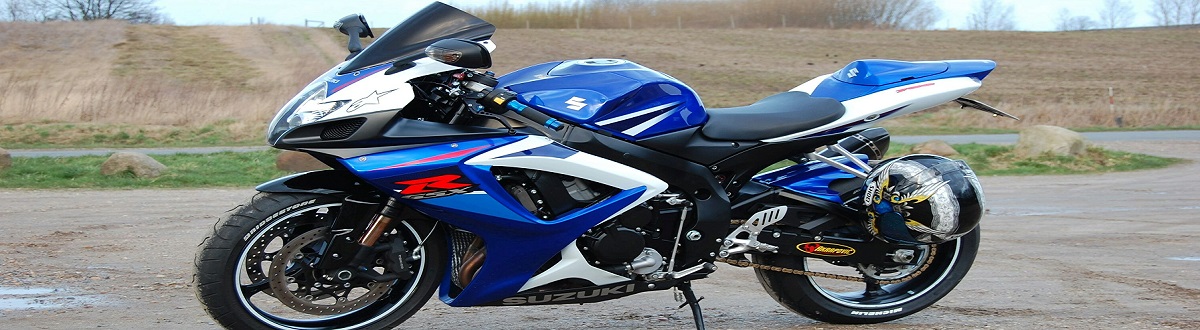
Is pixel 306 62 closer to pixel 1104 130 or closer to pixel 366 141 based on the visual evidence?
pixel 1104 130

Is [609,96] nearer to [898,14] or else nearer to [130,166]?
[130,166]

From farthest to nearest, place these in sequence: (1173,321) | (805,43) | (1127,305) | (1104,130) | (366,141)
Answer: (805,43)
(1104,130)
(1127,305)
(1173,321)
(366,141)

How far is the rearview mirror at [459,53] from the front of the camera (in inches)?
153

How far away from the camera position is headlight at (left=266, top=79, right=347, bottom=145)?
12.7 ft

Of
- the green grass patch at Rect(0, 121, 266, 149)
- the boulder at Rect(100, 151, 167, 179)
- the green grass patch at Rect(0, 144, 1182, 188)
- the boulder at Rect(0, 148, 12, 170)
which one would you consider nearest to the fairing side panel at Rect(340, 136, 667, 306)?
the green grass patch at Rect(0, 144, 1182, 188)

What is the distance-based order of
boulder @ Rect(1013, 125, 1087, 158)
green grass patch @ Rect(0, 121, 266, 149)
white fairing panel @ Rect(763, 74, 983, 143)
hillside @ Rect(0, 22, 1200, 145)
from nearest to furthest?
white fairing panel @ Rect(763, 74, 983, 143), boulder @ Rect(1013, 125, 1087, 158), green grass patch @ Rect(0, 121, 266, 149), hillside @ Rect(0, 22, 1200, 145)

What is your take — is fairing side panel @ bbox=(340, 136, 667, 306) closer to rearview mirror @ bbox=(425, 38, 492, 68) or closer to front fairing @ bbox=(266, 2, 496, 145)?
front fairing @ bbox=(266, 2, 496, 145)

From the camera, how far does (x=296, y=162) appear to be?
44.8ft

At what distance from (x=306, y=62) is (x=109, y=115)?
19784 mm

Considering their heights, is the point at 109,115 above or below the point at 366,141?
below

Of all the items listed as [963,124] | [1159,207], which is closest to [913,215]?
[1159,207]

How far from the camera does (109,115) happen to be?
24594mm

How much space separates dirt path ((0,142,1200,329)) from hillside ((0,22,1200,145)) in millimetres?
13844

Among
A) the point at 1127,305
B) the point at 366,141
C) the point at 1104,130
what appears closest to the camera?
the point at 366,141
